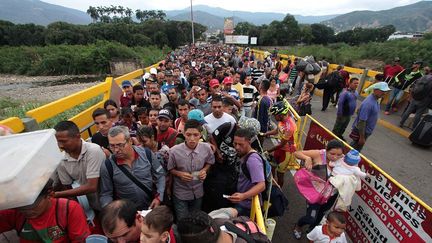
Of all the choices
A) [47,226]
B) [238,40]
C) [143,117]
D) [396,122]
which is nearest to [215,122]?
[143,117]

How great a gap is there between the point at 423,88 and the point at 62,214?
850 cm

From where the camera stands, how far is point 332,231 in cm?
274

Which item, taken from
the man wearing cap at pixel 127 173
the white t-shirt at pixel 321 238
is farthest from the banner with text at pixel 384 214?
the man wearing cap at pixel 127 173

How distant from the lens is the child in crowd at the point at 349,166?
3.02 m

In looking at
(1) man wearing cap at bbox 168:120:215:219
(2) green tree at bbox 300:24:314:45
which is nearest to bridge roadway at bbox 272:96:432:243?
(1) man wearing cap at bbox 168:120:215:219

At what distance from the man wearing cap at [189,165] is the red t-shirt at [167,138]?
525 mm

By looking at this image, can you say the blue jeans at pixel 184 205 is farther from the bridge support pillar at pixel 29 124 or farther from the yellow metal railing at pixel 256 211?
the bridge support pillar at pixel 29 124

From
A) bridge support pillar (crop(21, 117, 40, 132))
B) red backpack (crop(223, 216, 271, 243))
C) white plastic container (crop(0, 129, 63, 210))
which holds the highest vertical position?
white plastic container (crop(0, 129, 63, 210))

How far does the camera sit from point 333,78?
8.66 meters

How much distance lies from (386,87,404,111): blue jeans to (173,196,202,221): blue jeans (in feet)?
28.8

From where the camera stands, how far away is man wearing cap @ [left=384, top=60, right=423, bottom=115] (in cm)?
791

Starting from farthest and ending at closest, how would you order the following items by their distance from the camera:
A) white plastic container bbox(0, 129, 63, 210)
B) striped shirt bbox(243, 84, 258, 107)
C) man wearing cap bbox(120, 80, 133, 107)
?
1. striped shirt bbox(243, 84, 258, 107)
2. man wearing cap bbox(120, 80, 133, 107)
3. white plastic container bbox(0, 129, 63, 210)

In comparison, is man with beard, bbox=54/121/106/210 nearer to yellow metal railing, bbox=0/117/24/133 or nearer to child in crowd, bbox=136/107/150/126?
yellow metal railing, bbox=0/117/24/133

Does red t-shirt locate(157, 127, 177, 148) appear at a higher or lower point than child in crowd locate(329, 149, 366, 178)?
higher
